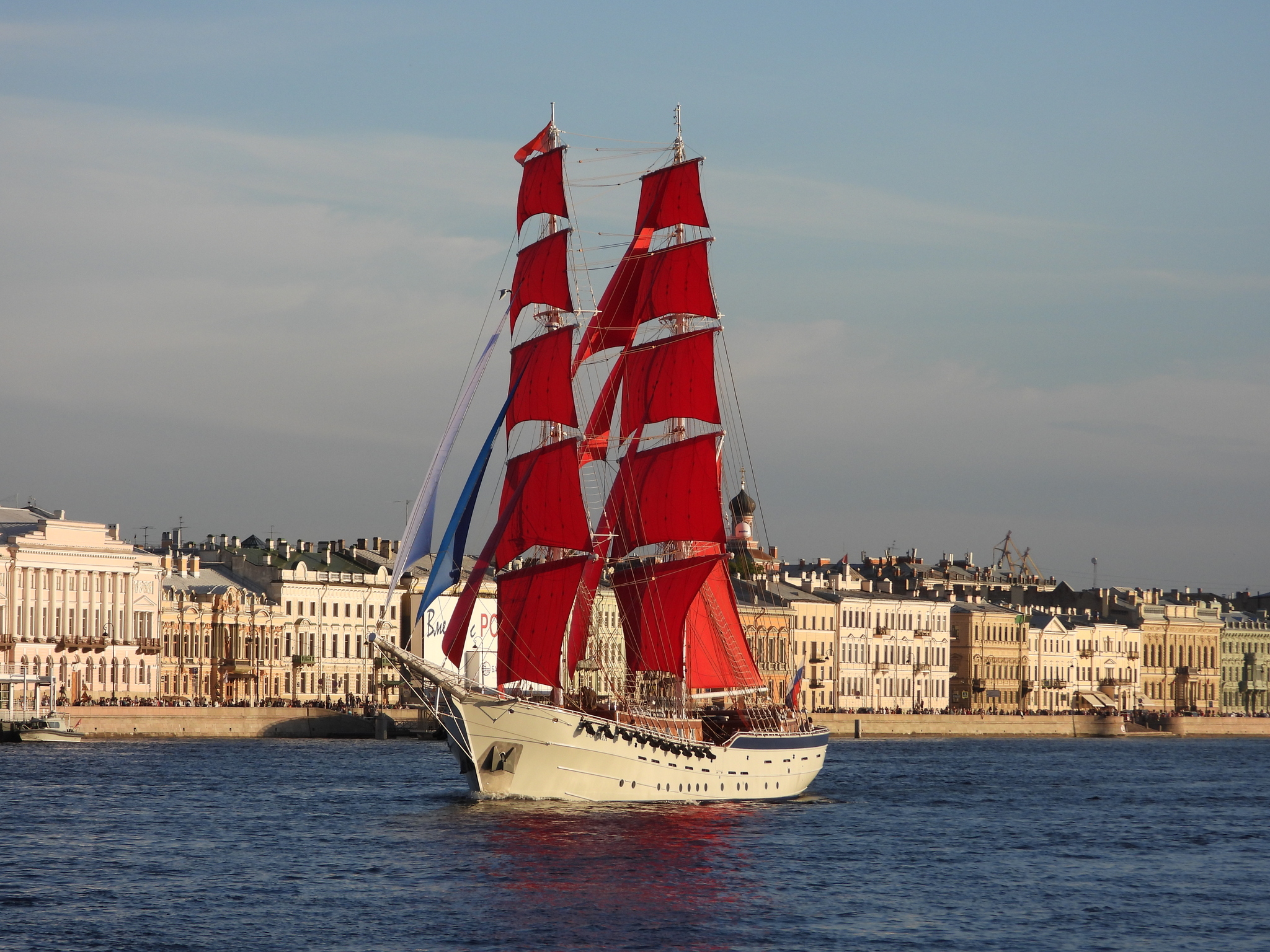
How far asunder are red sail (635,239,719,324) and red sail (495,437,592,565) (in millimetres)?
6374

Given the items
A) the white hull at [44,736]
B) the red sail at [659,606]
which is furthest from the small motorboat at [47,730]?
the red sail at [659,606]

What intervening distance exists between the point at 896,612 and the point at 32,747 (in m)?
74.6

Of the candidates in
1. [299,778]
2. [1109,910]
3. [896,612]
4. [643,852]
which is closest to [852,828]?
[643,852]

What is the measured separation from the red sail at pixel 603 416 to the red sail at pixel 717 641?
4.11m

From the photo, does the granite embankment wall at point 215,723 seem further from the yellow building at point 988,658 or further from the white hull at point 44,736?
the yellow building at point 988,658

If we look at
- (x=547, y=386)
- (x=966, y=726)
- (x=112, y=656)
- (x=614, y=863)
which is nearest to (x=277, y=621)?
(x=112, y=656)

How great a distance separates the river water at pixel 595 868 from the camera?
112ft

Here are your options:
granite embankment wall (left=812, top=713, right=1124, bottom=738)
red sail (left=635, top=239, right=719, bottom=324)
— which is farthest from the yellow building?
red sail (left=635, top=239, right=719, bottom=324)

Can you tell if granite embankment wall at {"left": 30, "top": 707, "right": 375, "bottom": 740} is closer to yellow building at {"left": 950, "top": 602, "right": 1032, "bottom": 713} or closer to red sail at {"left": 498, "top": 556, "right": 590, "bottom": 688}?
red sail at {"left": 498, "top": 556, "right": 590, "bottom": 688}

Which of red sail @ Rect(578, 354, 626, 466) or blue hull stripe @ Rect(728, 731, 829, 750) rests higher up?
red sail @ Rect(578, 354, 626, 466)

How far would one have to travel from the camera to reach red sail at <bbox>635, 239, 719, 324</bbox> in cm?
5922

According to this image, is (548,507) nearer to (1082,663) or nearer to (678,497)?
(678,497)

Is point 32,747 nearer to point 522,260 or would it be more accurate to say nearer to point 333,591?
point 522,260

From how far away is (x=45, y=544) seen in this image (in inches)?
3917
